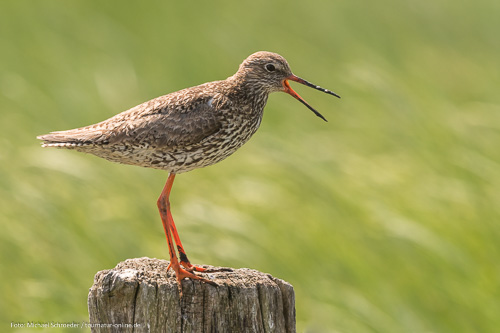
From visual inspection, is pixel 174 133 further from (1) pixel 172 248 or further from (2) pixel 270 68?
(2) pixel 270 68

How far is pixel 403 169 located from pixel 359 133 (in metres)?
1.59

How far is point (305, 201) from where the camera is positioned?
7.96 metres

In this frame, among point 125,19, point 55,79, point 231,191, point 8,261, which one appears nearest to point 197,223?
point 231,191

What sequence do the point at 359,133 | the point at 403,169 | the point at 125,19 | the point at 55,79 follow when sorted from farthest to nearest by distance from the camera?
the point at 125,19 → the point at 55,79 → the point at 359,133 → the point at 403,169

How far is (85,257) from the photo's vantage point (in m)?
7.23

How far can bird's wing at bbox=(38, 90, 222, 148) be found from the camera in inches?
217

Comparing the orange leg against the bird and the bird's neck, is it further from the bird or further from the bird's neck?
the bird's neck

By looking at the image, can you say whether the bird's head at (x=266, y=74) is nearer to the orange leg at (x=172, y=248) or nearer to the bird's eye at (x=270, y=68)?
the bird's eye at (x=270, y=68)

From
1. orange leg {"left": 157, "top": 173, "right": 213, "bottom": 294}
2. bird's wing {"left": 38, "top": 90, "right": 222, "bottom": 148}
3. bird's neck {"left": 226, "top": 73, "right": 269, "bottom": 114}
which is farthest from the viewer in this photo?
bird's neck {"left": 226, "top": 73, "right": 269, "bottom": 114}

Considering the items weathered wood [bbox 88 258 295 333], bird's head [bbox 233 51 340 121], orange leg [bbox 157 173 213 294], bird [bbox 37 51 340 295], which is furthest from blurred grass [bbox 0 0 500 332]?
weathered wood [bbox 88 258 295 333]

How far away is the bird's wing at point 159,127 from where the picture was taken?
18.1 ft

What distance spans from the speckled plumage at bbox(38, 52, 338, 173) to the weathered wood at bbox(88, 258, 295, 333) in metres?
1.26

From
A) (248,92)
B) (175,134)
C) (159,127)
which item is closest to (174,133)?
(175,134)

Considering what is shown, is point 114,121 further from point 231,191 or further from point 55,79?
point 55,79
